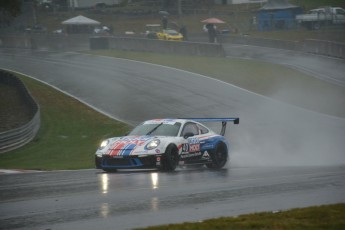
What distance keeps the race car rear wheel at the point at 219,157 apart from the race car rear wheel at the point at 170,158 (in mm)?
1752

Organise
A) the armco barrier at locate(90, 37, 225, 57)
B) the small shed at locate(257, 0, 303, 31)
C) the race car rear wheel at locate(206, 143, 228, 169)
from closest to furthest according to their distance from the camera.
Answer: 1. the race car rear wheel at locate(206, 143, 228, 169)
2. the armco barrier at locate(90, 37, 225, 57)
3. the small shed at locate(257, 0, 303, 31)

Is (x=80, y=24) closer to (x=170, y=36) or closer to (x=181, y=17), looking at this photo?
(x=181, y=17)

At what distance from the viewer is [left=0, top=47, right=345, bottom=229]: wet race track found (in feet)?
33.0

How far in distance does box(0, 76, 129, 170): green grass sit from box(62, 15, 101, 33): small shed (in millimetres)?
37102

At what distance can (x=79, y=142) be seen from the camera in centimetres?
2639

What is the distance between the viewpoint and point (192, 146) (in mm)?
17234

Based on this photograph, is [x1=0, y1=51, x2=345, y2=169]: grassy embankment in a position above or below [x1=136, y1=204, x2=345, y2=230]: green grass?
below

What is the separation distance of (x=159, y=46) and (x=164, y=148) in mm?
39648

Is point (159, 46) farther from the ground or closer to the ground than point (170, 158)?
closer to the ground

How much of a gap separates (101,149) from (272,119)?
15.3 meters

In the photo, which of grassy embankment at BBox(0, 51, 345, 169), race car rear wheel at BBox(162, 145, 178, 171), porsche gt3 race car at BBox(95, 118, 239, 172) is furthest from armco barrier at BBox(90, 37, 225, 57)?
race car rear wheel at BBox(162, 145, 178, 171)

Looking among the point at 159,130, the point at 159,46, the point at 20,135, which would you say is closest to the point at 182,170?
the point at 159,130

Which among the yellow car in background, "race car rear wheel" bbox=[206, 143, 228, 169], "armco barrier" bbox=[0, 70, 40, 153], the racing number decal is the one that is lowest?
the yellow car in background

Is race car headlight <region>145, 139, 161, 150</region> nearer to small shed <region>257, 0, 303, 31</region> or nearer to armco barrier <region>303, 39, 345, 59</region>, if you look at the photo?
armco barrier <region>303, 39, 345, 59</region>
